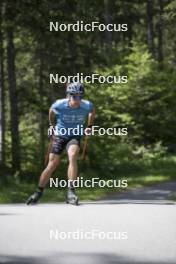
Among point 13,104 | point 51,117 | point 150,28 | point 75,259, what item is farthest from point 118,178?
point 150,28

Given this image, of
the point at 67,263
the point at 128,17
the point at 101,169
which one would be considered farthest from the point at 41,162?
the point at 128,17

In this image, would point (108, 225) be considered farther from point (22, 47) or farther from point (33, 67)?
point (33, 67)

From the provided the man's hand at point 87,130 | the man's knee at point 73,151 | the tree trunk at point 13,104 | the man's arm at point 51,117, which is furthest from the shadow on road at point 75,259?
the tree trunk at point 13,104

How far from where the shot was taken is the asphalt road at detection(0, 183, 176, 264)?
5406mm

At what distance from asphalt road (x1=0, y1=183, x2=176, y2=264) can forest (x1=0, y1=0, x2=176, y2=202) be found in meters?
4.84

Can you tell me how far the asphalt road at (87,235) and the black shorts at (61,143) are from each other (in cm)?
140

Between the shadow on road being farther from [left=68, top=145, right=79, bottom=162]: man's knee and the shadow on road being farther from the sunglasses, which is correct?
[left=68, top=145, right=79, bottom=162]: man's knee

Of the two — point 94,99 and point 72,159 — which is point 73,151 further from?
point 94,99

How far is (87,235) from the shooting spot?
6.43 meters

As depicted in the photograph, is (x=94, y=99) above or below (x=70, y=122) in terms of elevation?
below

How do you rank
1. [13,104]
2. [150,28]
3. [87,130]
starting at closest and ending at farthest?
[87,130] → [13,104] → [150,28]

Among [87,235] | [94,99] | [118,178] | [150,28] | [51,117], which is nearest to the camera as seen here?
[87,235]

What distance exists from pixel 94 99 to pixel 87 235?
1914 centimetres

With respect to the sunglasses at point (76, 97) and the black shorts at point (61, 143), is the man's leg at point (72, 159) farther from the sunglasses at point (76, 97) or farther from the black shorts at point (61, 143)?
the sunglasses at point (76, 97)
